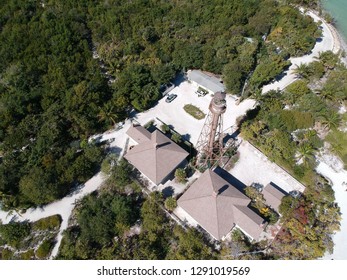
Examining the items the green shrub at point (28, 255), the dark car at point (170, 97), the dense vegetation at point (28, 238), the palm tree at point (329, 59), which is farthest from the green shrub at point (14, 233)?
the palm tree at point (329, 59)

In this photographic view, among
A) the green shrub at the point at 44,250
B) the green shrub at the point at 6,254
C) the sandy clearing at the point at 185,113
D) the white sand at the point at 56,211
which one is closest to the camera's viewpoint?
the green shrub at the point at 6,254

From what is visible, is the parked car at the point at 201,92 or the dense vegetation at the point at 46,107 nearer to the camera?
the dense vegetation at the point at 46,107

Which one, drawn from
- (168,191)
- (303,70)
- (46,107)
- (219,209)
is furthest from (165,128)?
(303,70)

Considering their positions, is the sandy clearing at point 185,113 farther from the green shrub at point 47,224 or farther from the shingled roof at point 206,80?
the green shrub at point 47,224

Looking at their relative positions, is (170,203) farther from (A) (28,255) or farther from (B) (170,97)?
(B) (170,97)

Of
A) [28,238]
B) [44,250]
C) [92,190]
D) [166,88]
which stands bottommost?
[28,238]
